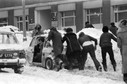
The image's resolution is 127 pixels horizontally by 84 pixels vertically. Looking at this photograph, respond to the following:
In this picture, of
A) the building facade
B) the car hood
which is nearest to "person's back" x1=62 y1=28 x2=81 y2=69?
the car hood

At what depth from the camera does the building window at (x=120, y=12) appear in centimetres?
4038

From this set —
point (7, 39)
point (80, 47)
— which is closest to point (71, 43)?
point (80, 47)

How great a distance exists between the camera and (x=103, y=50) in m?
17.0

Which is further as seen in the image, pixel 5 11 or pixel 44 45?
pixel 5 11

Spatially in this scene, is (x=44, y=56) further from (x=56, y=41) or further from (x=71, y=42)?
(x=71, y=42)

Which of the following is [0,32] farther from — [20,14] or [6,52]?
[20,14]

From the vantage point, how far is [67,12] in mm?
45344

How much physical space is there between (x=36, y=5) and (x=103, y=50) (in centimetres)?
3132

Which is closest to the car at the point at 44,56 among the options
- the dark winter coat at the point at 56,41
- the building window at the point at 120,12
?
the dark winter coat at the point at 56,41

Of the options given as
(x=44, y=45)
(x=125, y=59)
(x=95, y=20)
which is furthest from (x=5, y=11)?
(x=125, y=59)

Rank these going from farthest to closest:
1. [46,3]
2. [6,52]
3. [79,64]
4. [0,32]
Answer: [46,3] < [79,64] < [0,32] < [6,52]

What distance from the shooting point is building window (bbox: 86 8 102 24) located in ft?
140

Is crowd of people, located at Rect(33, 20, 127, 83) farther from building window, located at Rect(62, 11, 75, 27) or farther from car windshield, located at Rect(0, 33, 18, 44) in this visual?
building window, located at Rect(62, 11, 75, 27)

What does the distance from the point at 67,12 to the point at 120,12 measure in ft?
22.7
